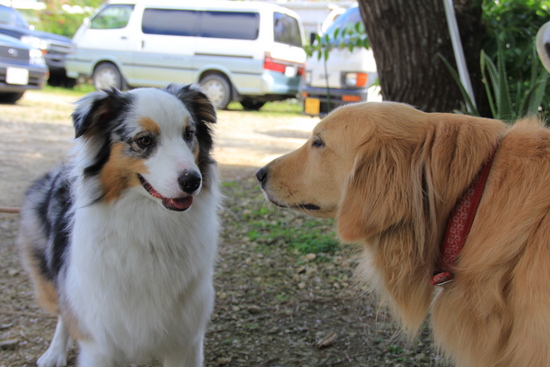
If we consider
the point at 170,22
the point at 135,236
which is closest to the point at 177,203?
the point at 135,236

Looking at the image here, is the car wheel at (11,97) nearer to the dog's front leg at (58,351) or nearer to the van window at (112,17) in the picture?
the van window at (112,17)

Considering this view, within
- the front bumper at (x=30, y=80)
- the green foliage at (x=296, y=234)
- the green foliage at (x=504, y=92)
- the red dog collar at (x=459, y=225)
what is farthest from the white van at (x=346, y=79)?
the red dog collar at (x=459, y=225)

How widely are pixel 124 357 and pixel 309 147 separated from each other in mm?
1419

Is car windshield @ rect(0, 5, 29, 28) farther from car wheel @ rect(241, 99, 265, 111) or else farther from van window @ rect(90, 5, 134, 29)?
car wheel @ rect(241, 99, 265, 111)

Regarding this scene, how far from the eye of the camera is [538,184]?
1825 millimetres

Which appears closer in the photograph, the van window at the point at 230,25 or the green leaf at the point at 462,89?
the green leaf at the point at 462,89

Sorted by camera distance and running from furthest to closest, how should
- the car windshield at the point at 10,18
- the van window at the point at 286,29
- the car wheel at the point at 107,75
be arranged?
the car wheel at the point at 107,75, the van window at the point at 286,29, the car windshield at the point at 10,18

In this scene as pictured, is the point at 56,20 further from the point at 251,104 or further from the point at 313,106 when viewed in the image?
the point at 313,106

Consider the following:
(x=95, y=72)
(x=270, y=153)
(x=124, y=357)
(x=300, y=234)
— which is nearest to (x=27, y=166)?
(x=270, y=153)

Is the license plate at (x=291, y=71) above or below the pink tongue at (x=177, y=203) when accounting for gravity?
above

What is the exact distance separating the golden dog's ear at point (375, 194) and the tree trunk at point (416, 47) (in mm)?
2539

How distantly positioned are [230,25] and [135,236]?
1280 cm

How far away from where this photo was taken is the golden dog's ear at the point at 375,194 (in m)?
1.95

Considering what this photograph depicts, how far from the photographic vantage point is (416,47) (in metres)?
4.27
